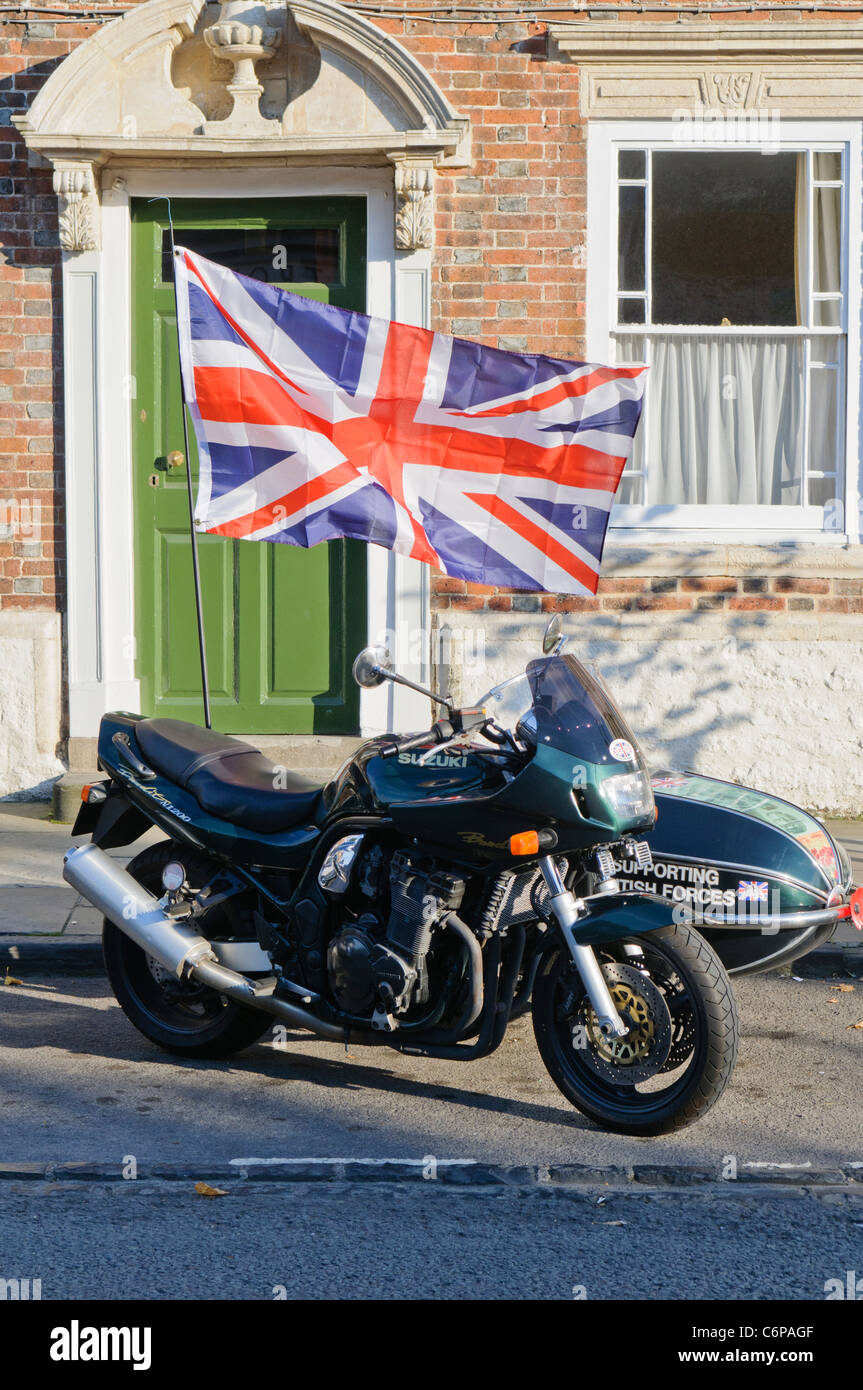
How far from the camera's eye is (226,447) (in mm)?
5555

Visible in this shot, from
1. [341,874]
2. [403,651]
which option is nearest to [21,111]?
[403,651]

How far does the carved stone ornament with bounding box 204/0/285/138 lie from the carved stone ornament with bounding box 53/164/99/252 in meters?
0.73

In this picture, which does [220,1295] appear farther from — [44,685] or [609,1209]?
[44,685]

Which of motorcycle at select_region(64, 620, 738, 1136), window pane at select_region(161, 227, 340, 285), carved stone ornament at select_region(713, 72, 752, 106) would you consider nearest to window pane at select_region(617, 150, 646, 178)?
carved stone ornament at select_region(713, 72, 752, 106)

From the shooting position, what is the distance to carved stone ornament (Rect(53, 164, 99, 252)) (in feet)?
26.9

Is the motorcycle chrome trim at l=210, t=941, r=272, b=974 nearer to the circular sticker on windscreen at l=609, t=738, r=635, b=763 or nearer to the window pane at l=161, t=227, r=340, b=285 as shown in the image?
the circular sticker on windscreen at l=609, t=738, r=635, b=763

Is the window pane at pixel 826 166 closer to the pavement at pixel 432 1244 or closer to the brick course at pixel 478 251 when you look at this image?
the brick course at pixel 478 251

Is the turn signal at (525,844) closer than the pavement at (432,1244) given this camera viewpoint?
No

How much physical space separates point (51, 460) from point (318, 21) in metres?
2.84

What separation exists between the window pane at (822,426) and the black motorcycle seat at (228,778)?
4.72 metres

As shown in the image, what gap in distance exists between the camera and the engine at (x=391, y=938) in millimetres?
4375

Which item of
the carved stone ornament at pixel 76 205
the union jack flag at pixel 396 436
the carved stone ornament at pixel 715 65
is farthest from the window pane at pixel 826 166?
the carved stone ornament at pixel 76 205

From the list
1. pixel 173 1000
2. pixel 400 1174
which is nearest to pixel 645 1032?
pixel 400 1174

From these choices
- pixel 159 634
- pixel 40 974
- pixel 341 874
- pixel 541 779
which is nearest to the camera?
pixel 541 779
